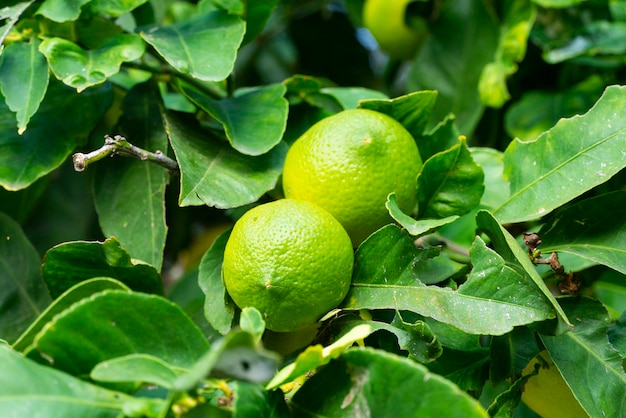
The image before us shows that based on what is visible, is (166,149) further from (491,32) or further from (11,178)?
(491,32)

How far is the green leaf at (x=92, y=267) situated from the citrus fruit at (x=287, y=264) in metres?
0.10

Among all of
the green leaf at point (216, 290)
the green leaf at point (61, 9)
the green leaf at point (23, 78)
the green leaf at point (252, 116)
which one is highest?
the green leaf at point (61, 9)

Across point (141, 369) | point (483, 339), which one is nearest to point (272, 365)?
point (141, 369)

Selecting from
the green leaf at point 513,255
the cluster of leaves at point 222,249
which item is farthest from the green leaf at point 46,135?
the green leaf at point 513,255

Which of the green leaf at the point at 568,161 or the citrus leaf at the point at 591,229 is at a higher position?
the green leaf at the point at 568,161

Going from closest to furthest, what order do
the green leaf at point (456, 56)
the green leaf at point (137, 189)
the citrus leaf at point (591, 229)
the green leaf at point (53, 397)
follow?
the green leaf at point (53, 397)
the citrus leaf at point (591, 229)
the green leaf at point (137, 189)
the green leaf at point (456, 56)

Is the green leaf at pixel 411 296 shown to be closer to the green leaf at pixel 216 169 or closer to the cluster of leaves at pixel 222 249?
the cluster of leaves at pixel 222 249

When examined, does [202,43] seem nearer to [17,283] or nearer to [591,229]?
[17,283]

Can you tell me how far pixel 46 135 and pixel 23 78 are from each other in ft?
0.31

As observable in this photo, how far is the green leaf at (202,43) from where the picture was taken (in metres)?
0.70

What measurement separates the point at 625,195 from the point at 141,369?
0.48m

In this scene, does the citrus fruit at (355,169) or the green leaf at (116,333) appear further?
the citrus fruit at (355,169)

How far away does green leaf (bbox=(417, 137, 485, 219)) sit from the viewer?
66 centimetres

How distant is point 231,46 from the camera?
28.9 inches
